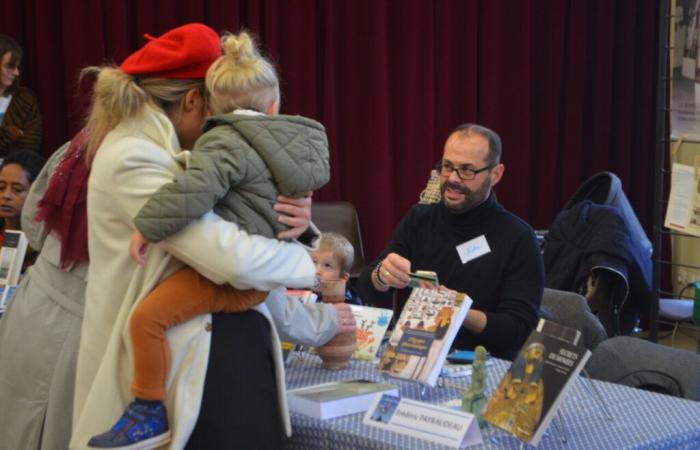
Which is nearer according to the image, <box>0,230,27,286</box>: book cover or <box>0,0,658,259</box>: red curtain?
<box>0,230,27,286</box>: book cover

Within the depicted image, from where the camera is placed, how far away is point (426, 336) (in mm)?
2180

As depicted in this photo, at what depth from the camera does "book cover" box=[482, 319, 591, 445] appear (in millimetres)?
1822

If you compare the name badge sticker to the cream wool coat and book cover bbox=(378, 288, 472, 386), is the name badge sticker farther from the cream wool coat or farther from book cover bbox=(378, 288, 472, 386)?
the cream wool coat

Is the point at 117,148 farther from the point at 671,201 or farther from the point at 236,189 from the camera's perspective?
the point at 671,201

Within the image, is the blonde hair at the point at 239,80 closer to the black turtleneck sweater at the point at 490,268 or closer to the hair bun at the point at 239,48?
the hair bun at the point at 239,48

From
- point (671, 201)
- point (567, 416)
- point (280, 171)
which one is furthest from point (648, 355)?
point (671, 201)

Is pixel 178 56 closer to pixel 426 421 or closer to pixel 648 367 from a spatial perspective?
pixel 426 421

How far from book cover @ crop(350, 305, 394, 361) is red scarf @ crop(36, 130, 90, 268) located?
2.61 ft

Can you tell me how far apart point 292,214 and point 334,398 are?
43 centimetres

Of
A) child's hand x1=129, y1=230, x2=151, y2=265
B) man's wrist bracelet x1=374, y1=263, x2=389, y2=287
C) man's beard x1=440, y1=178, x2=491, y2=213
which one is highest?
child's hand x1=129, y1=230, x2=151, y2=265

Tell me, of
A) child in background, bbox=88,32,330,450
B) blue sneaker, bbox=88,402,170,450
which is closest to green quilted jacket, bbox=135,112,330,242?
child in background, bbox=88,32,330,450

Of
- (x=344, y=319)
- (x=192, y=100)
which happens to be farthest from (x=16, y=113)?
(x=192, y=100)

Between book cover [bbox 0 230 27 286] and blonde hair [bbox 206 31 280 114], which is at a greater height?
blonde hair [bbox 206 31 280 114]

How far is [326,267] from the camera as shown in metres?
3.32
